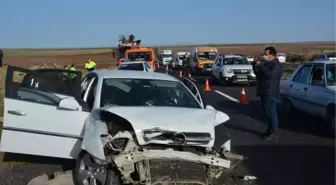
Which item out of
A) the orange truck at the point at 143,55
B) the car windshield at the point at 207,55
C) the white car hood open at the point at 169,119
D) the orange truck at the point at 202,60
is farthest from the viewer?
the car windshield at the point at 207,55

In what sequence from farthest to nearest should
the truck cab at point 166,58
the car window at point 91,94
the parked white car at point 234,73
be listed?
the truck cab at point 166,58 < the parked white car at point 234,73 < the car window at point 91,94

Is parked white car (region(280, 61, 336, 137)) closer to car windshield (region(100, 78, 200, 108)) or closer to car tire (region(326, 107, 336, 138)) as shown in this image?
car tire (region(326, 107, 336, 138))

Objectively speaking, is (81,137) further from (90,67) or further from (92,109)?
(90,67)

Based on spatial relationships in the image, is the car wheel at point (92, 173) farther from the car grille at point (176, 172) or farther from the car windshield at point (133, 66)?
the car windshield at point (133, 66)

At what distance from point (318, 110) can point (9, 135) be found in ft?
20.1

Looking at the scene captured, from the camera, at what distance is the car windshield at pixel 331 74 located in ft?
32.3

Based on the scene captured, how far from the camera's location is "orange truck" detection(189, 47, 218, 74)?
3522cm

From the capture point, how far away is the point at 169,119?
564cm

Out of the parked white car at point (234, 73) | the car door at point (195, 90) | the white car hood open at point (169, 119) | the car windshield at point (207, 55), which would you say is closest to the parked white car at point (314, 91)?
the car door at point (195, 90)

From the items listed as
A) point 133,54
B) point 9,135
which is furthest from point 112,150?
point 133,54

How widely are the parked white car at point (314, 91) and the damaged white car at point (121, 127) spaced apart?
3352 mm

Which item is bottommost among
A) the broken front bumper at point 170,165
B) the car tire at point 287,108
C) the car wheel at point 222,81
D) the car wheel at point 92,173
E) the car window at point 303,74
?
the car wheel at point 222,81

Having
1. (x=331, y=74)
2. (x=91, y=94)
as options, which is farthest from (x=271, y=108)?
(x=91, y=94)

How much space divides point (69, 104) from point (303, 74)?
6374 mm
